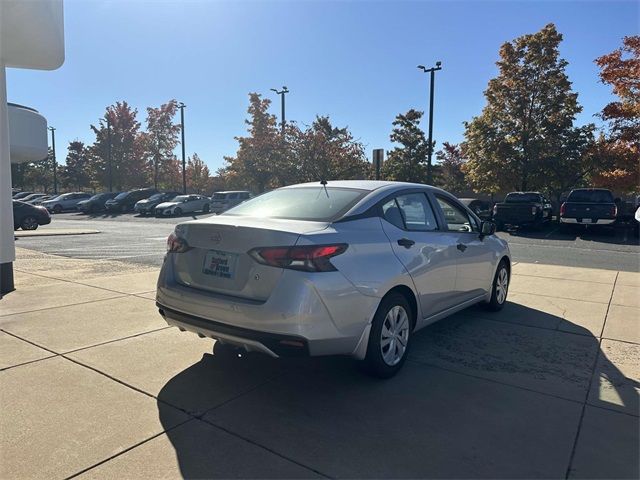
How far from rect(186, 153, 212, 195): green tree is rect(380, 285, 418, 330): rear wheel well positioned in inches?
2270

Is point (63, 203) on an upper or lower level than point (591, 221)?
lower

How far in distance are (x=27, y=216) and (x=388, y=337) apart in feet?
70.2

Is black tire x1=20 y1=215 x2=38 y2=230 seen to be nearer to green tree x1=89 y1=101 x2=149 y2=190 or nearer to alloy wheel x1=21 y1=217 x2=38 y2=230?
alloy wheel x1=21 y1=217 x2=38 y2=230

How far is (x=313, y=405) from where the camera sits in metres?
3.44

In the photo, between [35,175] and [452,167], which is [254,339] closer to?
[452,167]

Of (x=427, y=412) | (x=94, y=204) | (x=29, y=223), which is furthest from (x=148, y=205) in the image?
(x=427, y=412)

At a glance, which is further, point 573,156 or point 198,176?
point 198,176

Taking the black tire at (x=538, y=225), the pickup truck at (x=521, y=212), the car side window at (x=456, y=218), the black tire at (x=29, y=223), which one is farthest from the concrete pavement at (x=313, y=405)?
the black tire at (x=29, y=223)

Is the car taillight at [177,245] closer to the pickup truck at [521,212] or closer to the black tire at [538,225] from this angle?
the pickup truck at [521,212]

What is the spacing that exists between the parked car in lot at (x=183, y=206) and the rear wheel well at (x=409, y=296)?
99.3 feet

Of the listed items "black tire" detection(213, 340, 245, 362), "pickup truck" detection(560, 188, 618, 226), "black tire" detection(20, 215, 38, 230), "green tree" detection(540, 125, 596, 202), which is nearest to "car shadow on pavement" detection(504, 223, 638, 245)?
"pickup truck" detection(560, 188, 618, 226)

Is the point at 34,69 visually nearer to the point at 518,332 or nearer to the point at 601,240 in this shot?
the point at 518,332

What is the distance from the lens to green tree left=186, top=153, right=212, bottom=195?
6103 cm

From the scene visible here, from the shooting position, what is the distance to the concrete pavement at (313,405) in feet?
8.96
